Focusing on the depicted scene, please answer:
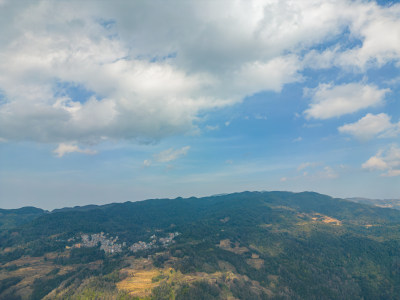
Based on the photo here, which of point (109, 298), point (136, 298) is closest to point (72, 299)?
point (109, 298)

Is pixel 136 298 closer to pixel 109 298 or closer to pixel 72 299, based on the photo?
pixel 109 298
